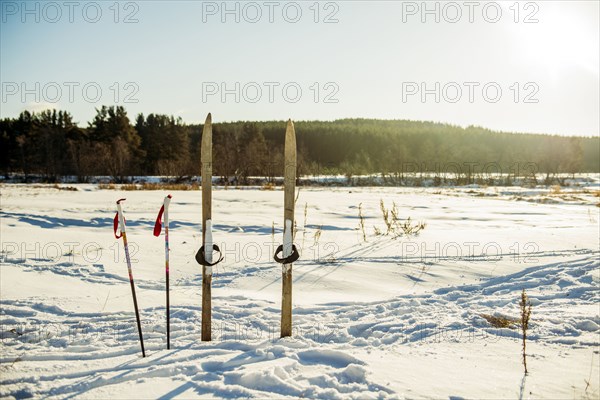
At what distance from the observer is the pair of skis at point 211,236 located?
3.47m

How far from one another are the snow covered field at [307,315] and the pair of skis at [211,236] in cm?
24

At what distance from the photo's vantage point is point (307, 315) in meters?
4.25

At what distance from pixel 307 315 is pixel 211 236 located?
1.45 meters

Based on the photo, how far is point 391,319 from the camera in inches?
160

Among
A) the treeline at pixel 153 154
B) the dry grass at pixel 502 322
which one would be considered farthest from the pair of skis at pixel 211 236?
the treeline at pixel 153 154

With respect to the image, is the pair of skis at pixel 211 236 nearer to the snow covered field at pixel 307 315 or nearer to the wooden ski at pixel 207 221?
the wooden ski at pixel 207 221

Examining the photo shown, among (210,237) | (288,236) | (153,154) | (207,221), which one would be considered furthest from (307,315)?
(153,154)

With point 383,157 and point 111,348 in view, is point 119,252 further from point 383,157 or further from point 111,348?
point 383,157

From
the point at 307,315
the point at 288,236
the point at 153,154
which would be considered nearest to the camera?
the point at 288,236

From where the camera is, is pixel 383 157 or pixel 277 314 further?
pixel 383 157

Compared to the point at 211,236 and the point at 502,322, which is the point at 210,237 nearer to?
the point at 211,236

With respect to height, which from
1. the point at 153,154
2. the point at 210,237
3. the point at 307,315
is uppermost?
the point at 153,154

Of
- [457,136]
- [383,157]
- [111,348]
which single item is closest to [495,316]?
[111,348]

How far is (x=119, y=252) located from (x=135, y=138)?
40139 millimetres
